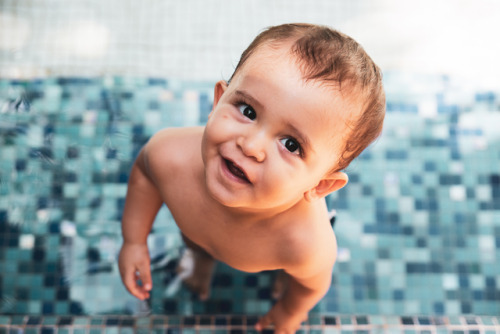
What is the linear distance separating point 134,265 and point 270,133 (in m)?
0.57

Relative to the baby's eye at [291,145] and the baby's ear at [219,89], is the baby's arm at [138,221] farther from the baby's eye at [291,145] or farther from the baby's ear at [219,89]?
the baby's eye at [291,145]

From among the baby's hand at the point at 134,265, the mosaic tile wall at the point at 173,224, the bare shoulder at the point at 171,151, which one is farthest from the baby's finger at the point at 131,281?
the bare shoulder at the point at 171,151

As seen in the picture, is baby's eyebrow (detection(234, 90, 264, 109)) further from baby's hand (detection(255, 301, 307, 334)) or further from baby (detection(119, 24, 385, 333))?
baby's hand (detection(255, 301, 307, 334))

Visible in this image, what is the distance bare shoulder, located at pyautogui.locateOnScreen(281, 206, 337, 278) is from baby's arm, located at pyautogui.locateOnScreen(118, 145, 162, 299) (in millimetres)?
292

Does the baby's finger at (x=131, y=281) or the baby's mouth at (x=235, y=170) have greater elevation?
the baby's mouth at (x=235, y=170)

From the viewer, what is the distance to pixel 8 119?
1313mm

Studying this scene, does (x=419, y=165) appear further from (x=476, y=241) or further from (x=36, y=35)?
(x=36, y=35)

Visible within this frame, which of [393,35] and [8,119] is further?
[393,35]

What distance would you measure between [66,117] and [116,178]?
0.23m

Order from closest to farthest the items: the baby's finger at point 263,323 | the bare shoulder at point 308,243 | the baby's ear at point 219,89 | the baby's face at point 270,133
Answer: the baby's face at point 270,133 → the baby's ear at point 219,89 → the bare shoulder at point 308,243 → the baby's finger at point 263,323

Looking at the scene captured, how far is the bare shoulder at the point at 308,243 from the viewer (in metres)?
0.81

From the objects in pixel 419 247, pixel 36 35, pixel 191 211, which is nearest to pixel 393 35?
pixel 419 247

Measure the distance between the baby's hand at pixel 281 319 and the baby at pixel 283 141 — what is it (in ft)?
0.88

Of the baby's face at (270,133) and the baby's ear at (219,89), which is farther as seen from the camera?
the baby's ear at (219,89)
